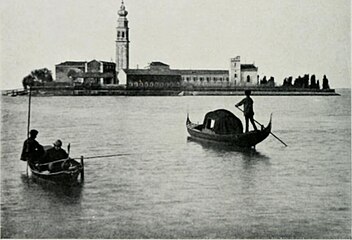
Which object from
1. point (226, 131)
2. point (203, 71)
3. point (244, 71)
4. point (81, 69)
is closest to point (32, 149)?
point (81, 69)

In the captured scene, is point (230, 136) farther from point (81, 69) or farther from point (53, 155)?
point (53, 155)

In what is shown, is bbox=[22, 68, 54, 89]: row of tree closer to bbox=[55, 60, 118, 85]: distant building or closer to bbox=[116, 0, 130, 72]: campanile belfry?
bbox=[55, 60, 118, 85]: distant building

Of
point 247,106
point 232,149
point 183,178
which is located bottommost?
point 183,178

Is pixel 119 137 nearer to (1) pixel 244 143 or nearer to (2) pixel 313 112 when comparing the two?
(1) pixel 244 143

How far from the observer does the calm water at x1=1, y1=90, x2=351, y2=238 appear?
2645mm

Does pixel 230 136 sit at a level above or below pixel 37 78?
below

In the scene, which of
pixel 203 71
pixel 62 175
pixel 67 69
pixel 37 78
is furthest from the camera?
pixel 67 69

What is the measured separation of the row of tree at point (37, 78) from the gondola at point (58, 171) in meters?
0.43

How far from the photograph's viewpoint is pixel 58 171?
10.0 ft

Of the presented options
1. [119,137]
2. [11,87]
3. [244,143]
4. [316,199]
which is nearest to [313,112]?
[244,143]

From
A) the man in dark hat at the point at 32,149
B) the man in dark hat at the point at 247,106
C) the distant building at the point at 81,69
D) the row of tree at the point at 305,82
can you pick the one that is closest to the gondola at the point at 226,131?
the man in dark hat at the point at 247,106

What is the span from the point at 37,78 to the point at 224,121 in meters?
1.34

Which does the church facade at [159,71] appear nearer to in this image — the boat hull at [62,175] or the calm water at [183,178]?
the calm water at [183,178]

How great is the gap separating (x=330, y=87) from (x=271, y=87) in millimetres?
467
